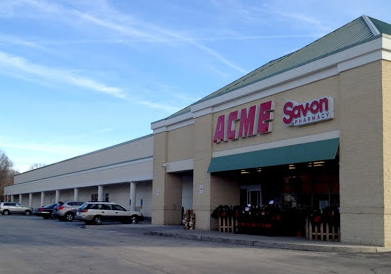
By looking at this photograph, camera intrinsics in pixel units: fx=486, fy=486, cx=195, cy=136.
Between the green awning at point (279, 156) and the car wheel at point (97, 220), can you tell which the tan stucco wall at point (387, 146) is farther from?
the car wheel at point (97, 220)

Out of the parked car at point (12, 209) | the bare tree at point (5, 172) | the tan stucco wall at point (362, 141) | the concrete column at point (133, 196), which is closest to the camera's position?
the tan stucco wall at point (362, 141)

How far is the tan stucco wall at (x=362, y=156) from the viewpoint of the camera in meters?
16.6

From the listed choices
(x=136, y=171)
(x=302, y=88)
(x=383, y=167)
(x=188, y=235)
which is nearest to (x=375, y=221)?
(x=383, y=167)

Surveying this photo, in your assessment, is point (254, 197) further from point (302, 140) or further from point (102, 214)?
point (302, 140)

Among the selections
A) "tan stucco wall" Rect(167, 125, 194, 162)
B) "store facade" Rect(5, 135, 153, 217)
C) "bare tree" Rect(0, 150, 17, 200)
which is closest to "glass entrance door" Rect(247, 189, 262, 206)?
"tan stucco wall" Rect(167, 125, 194, 162)

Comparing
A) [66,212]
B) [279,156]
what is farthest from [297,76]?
[66,212]

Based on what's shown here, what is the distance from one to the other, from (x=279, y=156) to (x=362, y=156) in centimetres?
457

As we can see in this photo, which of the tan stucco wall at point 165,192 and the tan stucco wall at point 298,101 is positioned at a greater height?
the tan stucco wall at point 298,101

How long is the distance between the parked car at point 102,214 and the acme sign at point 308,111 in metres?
16.3

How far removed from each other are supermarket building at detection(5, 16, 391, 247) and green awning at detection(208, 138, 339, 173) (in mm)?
54

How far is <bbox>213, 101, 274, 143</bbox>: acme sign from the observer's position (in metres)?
22.5

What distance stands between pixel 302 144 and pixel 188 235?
6.63 m

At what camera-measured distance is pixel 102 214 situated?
1286 inches

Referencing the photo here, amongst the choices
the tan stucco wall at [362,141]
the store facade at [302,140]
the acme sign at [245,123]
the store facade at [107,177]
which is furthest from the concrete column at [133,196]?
the tan stucco wall at [362,141]
